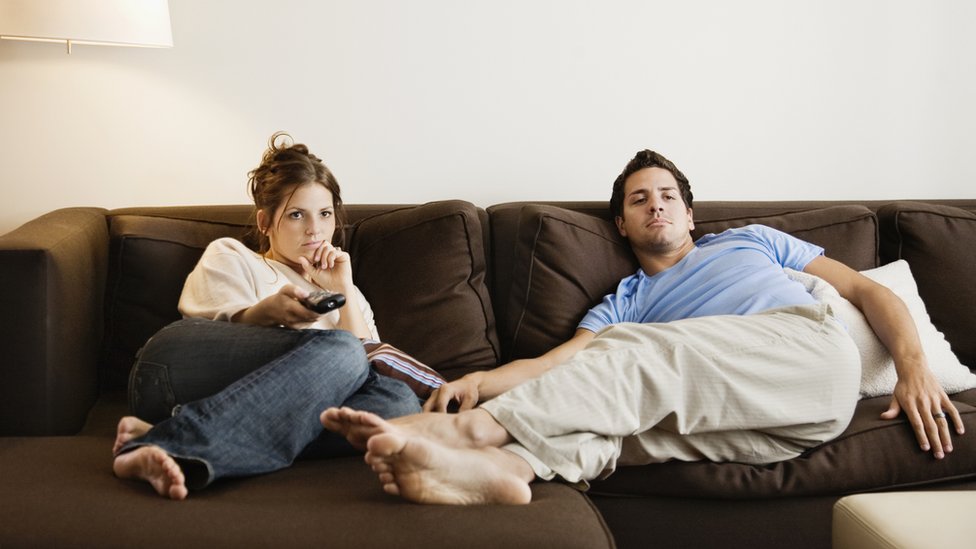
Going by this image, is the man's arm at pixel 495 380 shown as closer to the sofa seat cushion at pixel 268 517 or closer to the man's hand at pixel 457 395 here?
the man's hand at pixel 457 395

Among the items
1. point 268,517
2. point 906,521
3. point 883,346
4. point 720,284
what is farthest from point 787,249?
point 268,517

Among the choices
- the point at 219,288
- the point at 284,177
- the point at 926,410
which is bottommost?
the point at 926,410

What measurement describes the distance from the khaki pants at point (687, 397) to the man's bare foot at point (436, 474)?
12 cm

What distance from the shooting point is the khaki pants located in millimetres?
1539

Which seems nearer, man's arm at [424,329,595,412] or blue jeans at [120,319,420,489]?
blue jeans at [120,319,420,489]

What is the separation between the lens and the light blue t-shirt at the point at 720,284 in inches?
80.7

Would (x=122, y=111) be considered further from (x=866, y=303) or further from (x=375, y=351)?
(x=866, y=303)

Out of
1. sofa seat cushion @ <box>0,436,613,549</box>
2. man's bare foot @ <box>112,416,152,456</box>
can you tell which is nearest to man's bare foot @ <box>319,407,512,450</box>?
sofa seat cushion @ <box>0,436,613,549</box>

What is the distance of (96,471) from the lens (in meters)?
1.49

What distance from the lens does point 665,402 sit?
1594 millimetres

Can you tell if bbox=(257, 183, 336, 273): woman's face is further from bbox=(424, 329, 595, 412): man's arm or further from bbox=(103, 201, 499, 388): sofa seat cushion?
bbox=(424, 329, 595, 412): man's arm

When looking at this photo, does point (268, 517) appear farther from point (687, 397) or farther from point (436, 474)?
point (687, 397)

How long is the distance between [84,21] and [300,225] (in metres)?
0.77

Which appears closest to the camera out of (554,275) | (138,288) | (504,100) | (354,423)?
(354,423)
